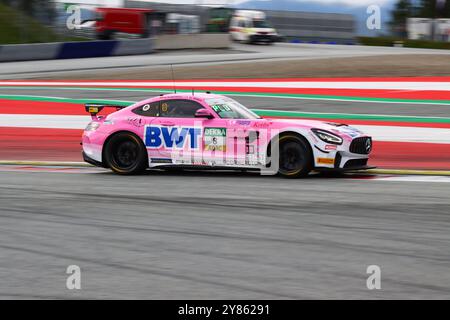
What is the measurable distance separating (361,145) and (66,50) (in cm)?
2434

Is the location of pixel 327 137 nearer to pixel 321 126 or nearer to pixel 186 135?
pixel 321 126

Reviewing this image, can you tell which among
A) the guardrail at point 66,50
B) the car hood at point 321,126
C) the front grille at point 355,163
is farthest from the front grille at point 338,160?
the guardrail at point 66,50

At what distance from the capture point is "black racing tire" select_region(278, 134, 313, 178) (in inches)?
463

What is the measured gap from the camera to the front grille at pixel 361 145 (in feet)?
39.2

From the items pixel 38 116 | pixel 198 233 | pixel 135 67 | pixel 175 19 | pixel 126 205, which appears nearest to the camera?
pixel 198 233

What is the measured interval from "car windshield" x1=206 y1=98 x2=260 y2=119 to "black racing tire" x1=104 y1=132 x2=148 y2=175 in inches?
48.6

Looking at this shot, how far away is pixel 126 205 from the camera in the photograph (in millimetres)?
10086

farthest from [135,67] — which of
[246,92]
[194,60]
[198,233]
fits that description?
[198,233]

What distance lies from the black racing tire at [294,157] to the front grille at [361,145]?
2.16 ft

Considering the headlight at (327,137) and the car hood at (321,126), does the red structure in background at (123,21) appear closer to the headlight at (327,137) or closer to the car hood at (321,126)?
the car hood at (321,126)

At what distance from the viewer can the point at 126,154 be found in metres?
13.0

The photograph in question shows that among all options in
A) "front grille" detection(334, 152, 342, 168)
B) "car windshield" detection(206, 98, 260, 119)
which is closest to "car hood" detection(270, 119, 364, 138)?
"front grille" detection(334, 152, 342, 168)
